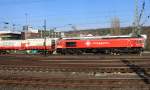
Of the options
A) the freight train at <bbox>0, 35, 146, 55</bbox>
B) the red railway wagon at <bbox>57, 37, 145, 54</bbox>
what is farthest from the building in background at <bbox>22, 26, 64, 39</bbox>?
the red railway wagon at <bbox>57, 37, 145, 54</bbox>

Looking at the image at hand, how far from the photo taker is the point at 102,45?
5841 centimetres

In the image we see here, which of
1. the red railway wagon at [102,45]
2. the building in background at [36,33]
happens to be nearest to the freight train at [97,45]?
the red railway wagon at [102,45]

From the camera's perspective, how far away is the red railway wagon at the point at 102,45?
56.0 metres

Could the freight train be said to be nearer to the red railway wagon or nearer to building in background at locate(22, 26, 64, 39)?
the red railway wagon

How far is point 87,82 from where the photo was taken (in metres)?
17.8

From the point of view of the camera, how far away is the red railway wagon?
56.0 m

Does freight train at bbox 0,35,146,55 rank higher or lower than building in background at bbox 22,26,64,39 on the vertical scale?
lower

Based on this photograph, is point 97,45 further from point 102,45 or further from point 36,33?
point 36,33

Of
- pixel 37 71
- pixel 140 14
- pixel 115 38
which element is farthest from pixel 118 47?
pixel 37 71

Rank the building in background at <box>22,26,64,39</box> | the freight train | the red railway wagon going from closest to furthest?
1. the red railway wagon
2. the freight train
3. the building in background at <box>22,26,64,39</box>

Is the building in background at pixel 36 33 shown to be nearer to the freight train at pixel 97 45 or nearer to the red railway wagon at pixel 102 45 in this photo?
the freight train at pixel 97 45

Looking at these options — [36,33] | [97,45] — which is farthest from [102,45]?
[36,33]

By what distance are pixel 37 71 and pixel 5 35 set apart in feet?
286

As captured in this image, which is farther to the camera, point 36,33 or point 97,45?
point 36,33
